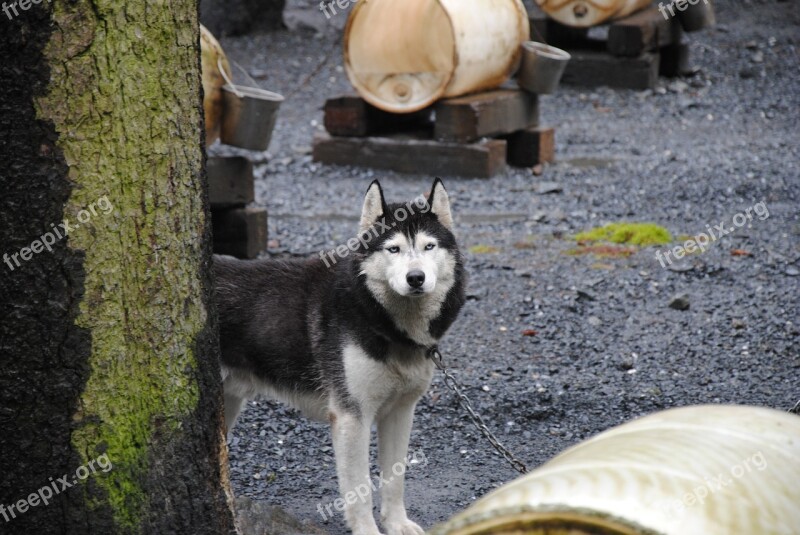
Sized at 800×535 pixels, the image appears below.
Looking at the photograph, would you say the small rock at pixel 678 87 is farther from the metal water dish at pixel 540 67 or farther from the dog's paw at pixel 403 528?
the dog's paw at pixel 403 528

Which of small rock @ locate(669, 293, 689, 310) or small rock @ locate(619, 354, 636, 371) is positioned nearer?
small rock @ locate(619, 354, 636, 371)

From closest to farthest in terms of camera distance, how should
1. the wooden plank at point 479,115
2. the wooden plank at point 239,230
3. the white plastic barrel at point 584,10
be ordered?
the wooden plank at point 239,230 → the wooden plank at point 479,115 → the white plastic barrel at point 584,10

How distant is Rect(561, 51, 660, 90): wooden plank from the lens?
12438 millimetres

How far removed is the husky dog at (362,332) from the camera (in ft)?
13.7

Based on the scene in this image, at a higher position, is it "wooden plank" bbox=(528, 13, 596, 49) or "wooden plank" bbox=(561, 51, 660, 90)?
"wooden plank" bbox=(528, 13, 596, 49)

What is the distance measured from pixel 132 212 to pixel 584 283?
4398 millimetres

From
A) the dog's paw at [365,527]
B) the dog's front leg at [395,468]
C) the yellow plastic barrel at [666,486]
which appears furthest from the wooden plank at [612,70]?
the yellow plastic barrel at [666,486]

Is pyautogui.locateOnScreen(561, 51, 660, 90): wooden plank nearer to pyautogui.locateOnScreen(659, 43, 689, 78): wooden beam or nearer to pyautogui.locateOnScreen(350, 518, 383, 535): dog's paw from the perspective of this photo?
pyautogui.locateOnScreen(659, 43, 689, 78): wooden beam

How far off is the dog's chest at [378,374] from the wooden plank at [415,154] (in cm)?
539

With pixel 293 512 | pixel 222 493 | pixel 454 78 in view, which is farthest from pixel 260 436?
pixel 454 78

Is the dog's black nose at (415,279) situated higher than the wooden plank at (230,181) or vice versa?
the dog's black nose at (415,279)

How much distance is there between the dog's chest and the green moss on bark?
1.07m

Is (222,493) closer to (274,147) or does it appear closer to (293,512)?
(293,512)

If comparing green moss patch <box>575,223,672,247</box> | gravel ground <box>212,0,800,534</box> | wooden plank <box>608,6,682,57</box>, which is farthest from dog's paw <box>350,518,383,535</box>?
wooden plank <box>608,6,682,57</box>
